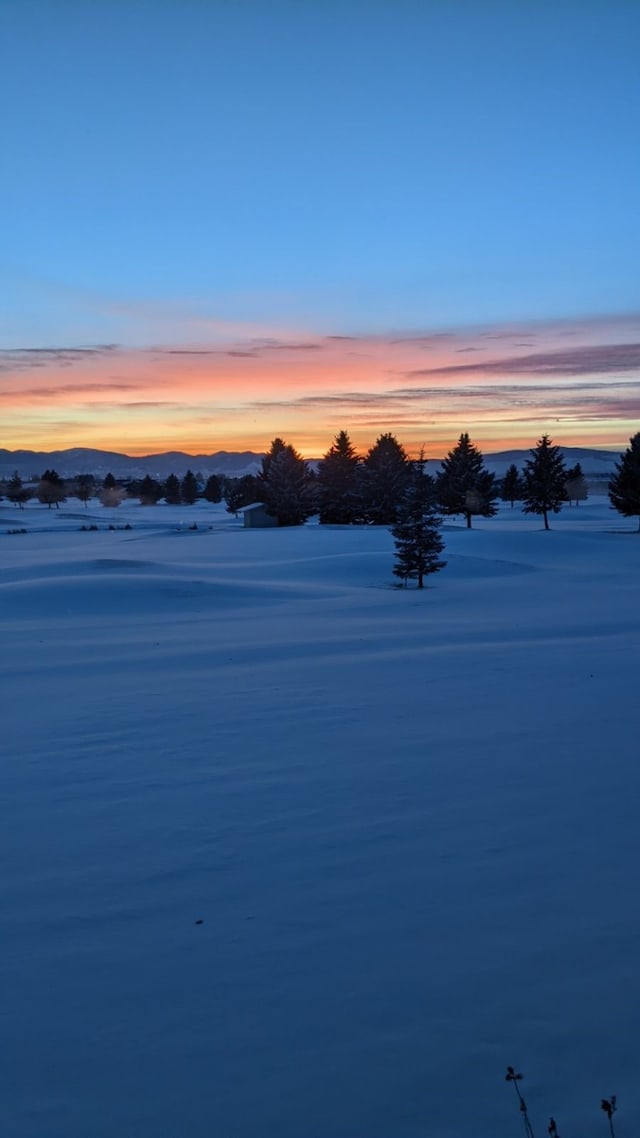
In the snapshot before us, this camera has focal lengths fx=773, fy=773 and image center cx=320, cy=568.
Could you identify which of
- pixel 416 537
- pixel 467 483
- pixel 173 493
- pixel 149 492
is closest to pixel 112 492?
pixel 149 492

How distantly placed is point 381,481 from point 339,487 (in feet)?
13.9

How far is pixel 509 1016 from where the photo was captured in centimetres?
468

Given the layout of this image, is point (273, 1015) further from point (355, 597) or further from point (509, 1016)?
point (355, 597)

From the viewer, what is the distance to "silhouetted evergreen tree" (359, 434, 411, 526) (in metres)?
71.2

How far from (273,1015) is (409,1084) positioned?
0.96m

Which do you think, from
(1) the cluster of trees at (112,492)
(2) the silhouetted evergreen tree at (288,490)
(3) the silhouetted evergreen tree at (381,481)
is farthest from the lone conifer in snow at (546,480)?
(1) the cluster of trees at (112,492)

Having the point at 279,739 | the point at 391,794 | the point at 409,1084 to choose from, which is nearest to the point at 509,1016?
the point at 409,1084

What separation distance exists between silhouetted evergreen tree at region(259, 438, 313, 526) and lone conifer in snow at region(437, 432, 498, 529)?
43.8 feet

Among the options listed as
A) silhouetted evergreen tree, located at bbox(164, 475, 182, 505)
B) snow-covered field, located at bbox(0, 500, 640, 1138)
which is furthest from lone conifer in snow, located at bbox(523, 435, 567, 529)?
silhouetted evergreen tree, located at bbox(164, 475, 182, 505)

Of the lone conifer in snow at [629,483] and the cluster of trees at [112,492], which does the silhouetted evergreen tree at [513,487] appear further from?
the cluster of trees at [112,492]

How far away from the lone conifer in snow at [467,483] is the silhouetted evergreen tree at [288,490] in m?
13.4

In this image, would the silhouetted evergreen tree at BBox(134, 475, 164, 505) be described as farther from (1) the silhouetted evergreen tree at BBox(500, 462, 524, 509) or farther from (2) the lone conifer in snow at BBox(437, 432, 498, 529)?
(2) the lone conifer in snow at BBox(437, 432, 498, 529)

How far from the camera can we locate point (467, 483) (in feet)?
242

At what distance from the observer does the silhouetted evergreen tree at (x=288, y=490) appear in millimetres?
73188
